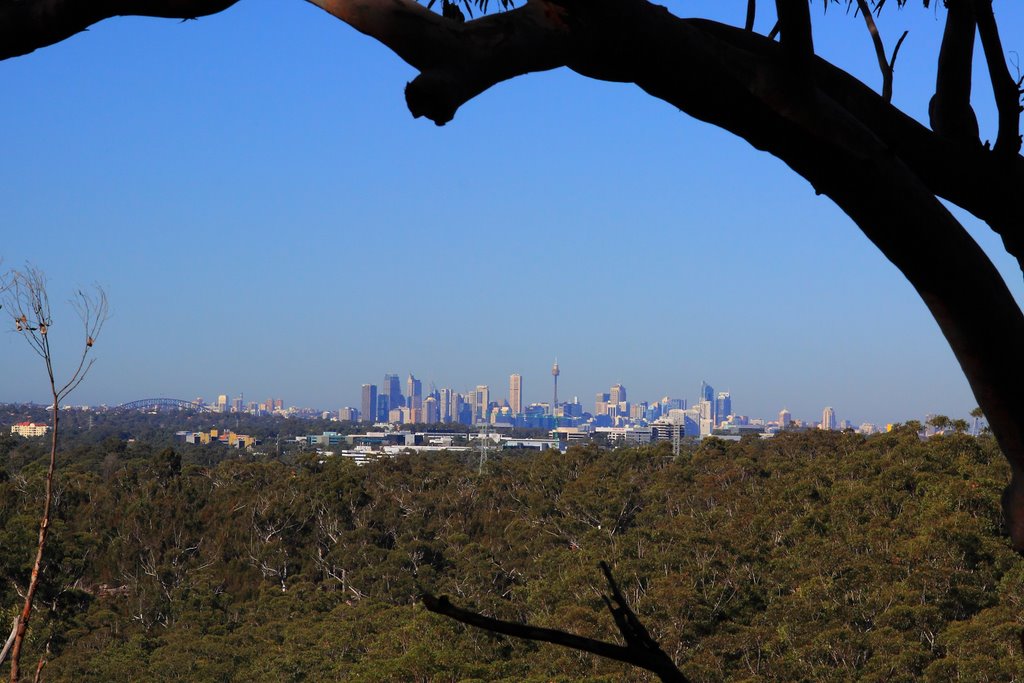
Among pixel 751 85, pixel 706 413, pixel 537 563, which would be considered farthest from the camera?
pixel 706 413

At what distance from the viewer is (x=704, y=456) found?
2477cm

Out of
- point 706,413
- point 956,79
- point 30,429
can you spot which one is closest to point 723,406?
point 706,413

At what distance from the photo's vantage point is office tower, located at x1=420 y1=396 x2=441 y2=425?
13962 centimetres

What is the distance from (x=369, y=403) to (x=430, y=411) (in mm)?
14305

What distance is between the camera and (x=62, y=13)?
1005 millimetres

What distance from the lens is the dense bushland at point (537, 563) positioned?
12.6 meters

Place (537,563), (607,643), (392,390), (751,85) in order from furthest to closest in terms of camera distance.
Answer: (392,390) < (537,563) < (751,85) < (607,643)

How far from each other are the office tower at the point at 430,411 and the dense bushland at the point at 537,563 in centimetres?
11163

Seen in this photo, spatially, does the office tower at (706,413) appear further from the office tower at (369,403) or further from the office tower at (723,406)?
the office tower at (369,403)

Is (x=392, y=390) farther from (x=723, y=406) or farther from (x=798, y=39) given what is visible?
(x=798, y=39)

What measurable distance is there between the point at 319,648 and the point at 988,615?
8.29m

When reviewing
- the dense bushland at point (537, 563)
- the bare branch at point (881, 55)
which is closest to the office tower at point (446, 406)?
the dense bushland at point (537, 563)

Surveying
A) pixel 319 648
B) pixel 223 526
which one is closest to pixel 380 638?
pixel 319 648

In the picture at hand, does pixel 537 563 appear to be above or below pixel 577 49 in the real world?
below
